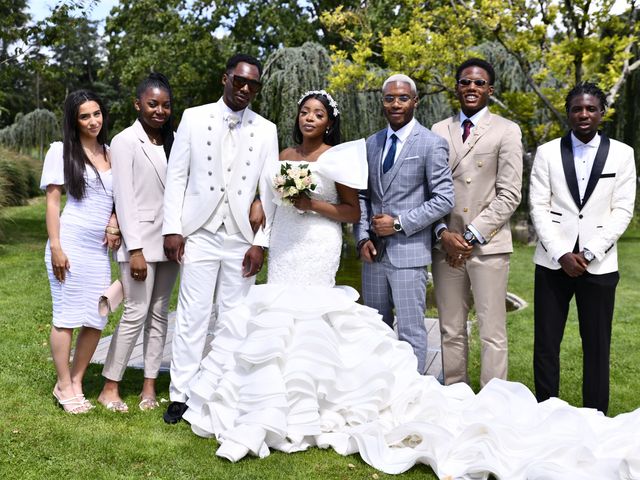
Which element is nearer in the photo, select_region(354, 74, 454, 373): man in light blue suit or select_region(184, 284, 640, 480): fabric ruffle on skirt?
select_region(184, 284, 640, 480): fabric ruffle on skirt

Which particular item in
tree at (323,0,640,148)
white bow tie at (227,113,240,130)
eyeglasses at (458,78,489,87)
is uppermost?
tree at (323,0,640,148)

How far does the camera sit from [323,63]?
49.5ft

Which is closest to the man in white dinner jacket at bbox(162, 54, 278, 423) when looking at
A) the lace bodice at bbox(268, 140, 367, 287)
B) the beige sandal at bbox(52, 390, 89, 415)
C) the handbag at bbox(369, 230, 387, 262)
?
the lace bodice at bbox(268, 140, 367, 287)

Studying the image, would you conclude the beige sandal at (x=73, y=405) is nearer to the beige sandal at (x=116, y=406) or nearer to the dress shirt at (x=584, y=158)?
the beige sandal at (x=116, y=406)

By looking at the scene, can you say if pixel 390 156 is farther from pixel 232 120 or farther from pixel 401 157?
pixel 232 120

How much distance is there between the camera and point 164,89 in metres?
4.50

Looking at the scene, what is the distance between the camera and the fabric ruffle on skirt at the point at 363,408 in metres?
3.70

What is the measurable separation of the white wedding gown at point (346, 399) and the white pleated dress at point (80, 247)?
890 mm

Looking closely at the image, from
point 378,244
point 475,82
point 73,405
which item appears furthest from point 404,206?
point 73,405

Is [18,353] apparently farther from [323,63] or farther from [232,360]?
[323,63]

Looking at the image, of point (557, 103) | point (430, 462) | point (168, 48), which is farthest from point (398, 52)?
point (168, 48)

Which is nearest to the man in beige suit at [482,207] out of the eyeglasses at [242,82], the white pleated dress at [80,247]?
the eyeglasses at [242,82]

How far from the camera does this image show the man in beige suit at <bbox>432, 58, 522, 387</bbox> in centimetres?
450

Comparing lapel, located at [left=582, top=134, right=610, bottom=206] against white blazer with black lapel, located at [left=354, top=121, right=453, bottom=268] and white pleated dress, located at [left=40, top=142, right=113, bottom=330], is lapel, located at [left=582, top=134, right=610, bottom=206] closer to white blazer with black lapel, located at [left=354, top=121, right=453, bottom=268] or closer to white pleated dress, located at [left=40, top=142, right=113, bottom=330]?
white blazer with black lapel, located at [left=354, top=121, right=453, bottom=268]
